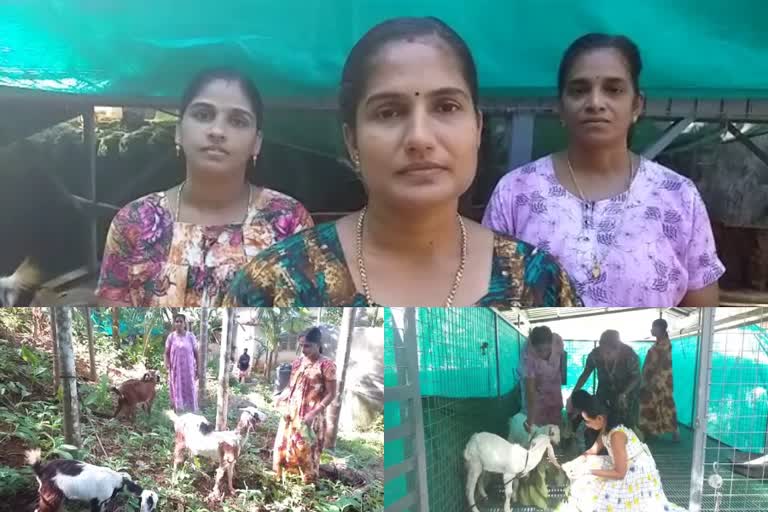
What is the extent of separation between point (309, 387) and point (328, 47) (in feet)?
4.08

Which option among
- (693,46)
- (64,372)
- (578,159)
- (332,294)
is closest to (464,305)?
(332,294)

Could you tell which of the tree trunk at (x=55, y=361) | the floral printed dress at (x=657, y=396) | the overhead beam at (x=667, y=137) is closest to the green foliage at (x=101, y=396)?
the tree trunk at (x=55, y=361)

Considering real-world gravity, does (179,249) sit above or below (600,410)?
above

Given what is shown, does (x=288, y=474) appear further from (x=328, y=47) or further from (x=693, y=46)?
(x=693, y=46)

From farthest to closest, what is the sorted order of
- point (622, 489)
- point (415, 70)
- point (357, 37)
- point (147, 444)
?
1. point (147, 444)
2. point (622, 489)
3. point (357, 37)
4. point (415, 70)

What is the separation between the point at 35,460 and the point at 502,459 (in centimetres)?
183

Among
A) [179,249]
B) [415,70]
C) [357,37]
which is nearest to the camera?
[415,70]

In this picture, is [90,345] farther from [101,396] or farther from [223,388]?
[223,388]

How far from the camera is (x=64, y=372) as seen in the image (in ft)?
8.38

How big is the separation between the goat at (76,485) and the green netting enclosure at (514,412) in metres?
1.05

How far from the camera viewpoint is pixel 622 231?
2.28 metres

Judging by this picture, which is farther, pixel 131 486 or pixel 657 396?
pixel 131 486

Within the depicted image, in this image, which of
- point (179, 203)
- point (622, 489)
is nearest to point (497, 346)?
point (622, 489)

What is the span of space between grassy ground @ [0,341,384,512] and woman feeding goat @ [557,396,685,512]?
76 centimetres
